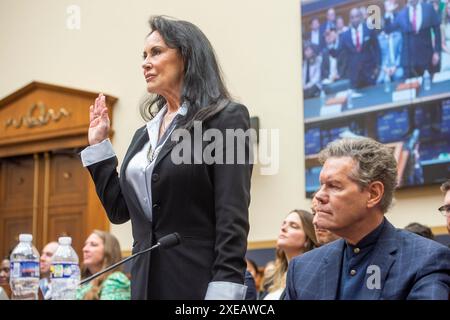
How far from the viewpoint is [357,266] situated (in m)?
1.94

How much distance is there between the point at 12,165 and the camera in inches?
306

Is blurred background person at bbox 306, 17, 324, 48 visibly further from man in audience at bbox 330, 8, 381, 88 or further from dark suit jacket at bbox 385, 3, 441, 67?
dark suit jacket at bbox 385, 3, 441, 67

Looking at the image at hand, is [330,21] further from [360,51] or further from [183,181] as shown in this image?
[183,181]

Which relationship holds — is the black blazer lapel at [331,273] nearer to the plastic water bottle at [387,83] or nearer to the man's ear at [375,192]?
the man's ear at [375,192]

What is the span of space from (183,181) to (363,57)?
12.4 ft

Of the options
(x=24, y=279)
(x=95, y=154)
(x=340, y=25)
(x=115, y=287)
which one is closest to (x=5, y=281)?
(x=115, y=287)

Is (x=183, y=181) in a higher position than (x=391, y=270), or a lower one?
higher

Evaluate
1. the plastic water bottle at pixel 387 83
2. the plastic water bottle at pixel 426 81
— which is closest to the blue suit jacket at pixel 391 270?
the plastic water bottle at pixel 426 81

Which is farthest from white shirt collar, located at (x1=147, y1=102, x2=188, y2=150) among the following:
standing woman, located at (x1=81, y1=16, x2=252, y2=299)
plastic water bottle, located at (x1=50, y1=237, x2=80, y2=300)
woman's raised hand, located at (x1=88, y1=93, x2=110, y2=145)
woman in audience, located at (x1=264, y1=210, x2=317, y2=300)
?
woman in audience, located at (x1=264, y1=210, x2=317, y2=300)

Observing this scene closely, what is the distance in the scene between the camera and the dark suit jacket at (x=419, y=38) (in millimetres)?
4992

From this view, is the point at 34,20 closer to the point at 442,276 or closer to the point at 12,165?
the point at 12,165

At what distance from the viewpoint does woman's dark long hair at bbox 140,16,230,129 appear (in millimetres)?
1866
